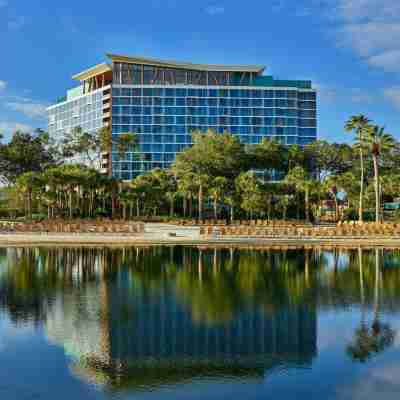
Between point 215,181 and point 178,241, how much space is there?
30247 mm

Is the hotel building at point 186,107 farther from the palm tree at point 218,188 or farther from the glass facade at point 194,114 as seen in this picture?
the palm tree at point 218,188

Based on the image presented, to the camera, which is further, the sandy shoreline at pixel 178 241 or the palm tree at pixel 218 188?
the palm tree at pixel 218 188

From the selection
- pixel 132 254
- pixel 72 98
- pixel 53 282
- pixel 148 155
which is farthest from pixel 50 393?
pixel 72 98

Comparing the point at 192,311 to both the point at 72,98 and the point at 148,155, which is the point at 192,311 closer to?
the point at 148,155

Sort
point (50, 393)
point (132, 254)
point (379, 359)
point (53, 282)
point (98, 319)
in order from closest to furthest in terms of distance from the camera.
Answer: point (50, 393)
point (379, 359)
point (98, 319)
point (53, 282)
point (132, 254)

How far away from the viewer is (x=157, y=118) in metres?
114

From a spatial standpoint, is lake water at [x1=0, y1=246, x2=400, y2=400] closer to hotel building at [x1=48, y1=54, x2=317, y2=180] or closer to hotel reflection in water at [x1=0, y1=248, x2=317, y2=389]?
hotel reflection in water at [x1=0, y1=248, x2=317, y2=389]

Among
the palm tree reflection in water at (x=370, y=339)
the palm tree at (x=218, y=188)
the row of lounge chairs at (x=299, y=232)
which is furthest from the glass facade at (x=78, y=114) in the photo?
the palm tree reflection in water at (x=370, y=339)

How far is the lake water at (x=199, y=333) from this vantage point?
9766 millimetres

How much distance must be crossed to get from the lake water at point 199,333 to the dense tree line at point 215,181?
39.4 meters

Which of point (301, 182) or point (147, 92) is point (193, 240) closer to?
point (301, 182)

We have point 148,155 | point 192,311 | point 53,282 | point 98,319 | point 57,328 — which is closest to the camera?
point 57,328

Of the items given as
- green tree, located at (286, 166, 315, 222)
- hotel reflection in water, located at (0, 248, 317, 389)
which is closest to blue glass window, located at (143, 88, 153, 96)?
green tree, located at (286, 166, 315, 222)

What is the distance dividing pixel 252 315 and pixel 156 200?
56590 millimetres
